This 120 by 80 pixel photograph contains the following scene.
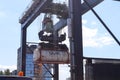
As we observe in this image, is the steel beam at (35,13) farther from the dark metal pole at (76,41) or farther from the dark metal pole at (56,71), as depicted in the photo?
the dark metal pole at (76,41)

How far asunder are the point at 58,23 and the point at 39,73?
10135mm

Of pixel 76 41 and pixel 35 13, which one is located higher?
pixel 35 13

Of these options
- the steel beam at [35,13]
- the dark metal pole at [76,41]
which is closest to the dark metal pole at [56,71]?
the steel beam at [35,13]

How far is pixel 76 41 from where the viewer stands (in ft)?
91.7

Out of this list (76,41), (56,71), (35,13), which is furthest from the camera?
(56,71)

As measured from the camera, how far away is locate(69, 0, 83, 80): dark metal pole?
88.1 feet

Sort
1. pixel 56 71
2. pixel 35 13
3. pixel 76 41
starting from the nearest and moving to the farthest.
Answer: pixel 76 41 < pixel 35 13 < pixel 56 71

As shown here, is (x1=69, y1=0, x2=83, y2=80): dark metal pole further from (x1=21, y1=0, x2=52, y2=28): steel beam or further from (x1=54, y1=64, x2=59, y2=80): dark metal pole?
(x1=54, y1=64, x2=59, y2=80): dark metal pole

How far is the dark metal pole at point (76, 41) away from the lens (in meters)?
26.8

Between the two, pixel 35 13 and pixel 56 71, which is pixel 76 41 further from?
pixel 56 71

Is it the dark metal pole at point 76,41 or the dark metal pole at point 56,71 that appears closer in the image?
the dark metal pole at point 76,41

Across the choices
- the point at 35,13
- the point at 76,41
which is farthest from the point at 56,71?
the point at 76,41

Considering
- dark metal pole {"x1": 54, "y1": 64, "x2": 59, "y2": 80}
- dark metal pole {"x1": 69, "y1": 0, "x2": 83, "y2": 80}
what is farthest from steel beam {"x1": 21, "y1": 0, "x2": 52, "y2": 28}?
dark metal pole {"x1": 69, "y1": 0, "x2": 83, "y2": 80}

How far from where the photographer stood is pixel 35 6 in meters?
43.8
